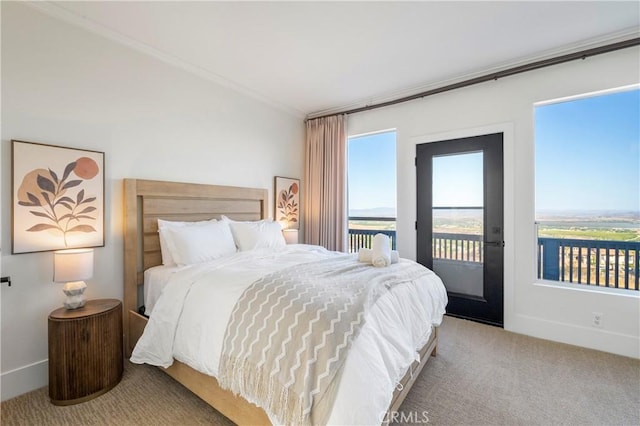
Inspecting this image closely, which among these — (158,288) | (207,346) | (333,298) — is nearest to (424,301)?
(333,298)

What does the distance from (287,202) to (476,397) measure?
317cm

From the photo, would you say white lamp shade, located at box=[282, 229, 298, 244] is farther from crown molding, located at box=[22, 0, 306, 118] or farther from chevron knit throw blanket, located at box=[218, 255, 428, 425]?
chevron knit throw blanket, located at box=[218, 255, 428, 425]

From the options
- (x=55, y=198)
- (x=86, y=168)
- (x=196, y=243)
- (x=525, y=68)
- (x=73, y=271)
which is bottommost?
(x=73, y=271)

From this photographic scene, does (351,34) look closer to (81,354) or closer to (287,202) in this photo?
(287,202)

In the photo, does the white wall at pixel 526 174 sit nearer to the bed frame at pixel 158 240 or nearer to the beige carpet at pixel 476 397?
the beige carpet at pixel 476 397

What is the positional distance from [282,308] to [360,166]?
3609 millimetres

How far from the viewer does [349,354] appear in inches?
48.3

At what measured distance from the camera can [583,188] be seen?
9.61 ft

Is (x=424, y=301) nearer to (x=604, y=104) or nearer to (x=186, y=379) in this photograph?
(x=186, y=379)

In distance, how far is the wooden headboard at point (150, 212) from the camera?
2.50m

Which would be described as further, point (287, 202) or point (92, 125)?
point (287, 202)

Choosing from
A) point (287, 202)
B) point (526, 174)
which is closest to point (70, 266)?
point (287, 202)

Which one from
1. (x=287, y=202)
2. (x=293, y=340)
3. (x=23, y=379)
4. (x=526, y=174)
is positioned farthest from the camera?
(x=287, y=202)

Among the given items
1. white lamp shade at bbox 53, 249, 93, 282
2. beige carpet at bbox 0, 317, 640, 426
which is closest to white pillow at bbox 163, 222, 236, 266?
white lamp shade at bbox 53, 249, 93, 282
